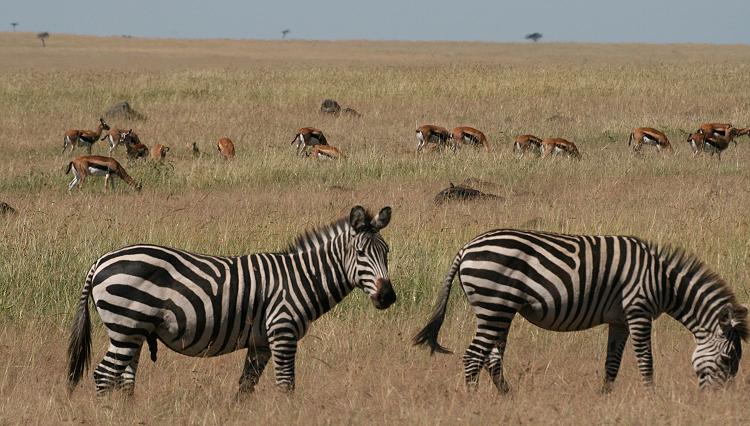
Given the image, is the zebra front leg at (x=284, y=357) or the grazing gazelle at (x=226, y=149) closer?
the zebra front leg at (x=284, y=357)

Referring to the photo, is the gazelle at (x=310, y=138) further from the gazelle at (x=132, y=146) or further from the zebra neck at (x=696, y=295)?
the zebra neck at (x=696, y=295)

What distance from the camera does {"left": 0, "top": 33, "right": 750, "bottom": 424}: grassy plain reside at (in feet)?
20.9

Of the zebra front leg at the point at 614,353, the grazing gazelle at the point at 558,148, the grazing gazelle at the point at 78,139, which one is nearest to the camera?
the zebra front leg at the point at 614,353

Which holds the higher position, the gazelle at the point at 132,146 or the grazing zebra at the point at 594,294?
the grazing zebra at the point at 594,294

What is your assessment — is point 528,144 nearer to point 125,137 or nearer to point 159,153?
point 159,153

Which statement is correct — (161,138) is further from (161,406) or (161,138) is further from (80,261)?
(161,406)

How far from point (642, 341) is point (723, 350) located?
1.64 ft

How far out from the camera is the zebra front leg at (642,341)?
6.63m

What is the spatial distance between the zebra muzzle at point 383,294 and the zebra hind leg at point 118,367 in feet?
4.71

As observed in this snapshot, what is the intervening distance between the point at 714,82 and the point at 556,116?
43.8 feet

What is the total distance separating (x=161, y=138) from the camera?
26.4 meters

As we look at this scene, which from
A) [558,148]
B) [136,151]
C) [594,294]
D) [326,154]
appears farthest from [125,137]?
[594,294]

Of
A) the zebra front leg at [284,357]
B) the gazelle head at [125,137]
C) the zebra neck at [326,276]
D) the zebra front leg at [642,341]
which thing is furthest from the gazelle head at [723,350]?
the gazelle head at [125,137]

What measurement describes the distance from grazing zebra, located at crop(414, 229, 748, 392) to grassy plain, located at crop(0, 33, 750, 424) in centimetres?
23
